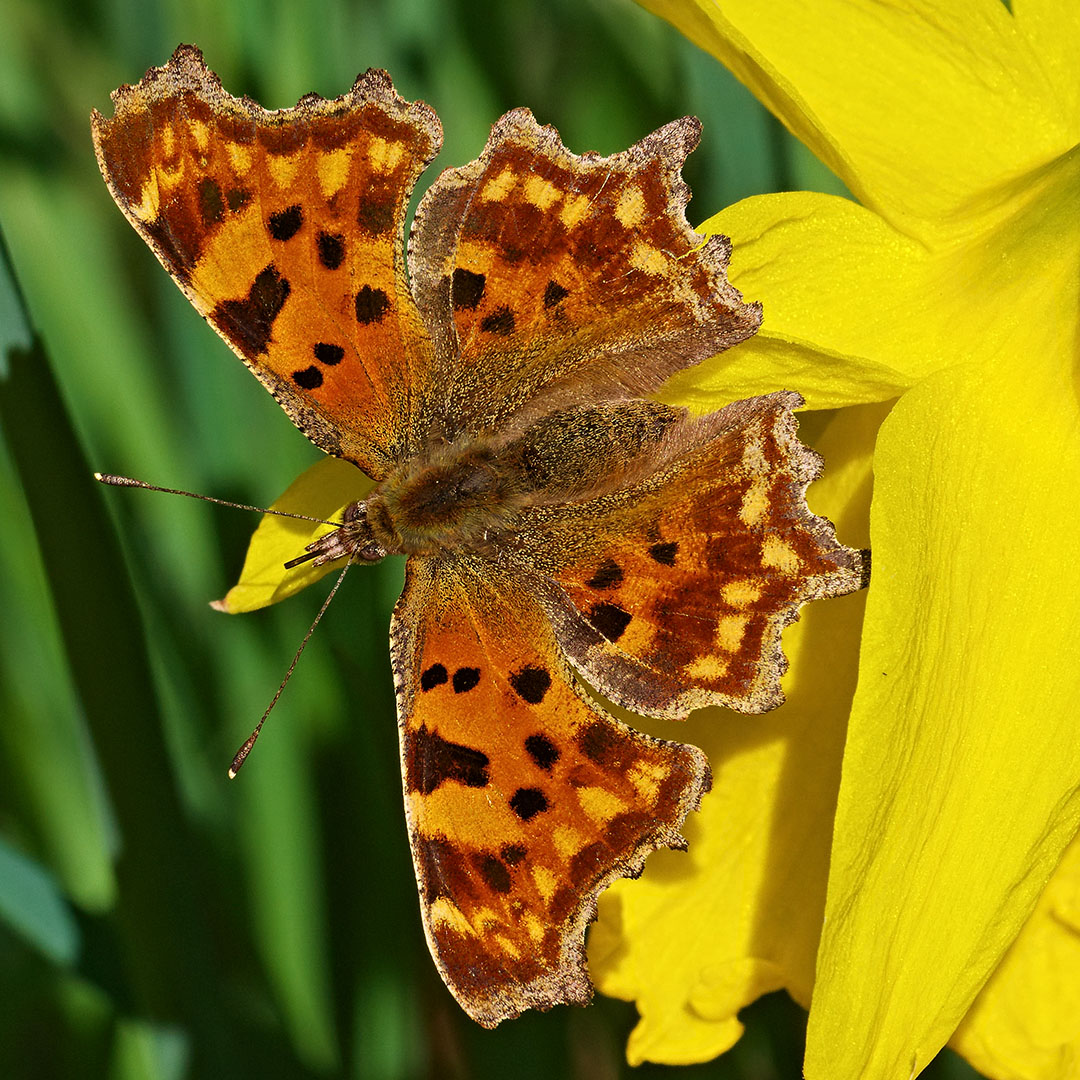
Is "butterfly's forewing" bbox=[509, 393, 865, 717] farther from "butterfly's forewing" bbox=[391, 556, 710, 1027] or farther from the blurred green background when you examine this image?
the blurred green background

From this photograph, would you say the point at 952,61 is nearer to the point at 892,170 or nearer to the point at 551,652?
the point at 892,170

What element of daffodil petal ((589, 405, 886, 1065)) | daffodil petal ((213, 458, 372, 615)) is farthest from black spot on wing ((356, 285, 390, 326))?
daffodil petal ((589, 405, 886, 1065))

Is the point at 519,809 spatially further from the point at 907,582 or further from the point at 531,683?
the point at 907,582

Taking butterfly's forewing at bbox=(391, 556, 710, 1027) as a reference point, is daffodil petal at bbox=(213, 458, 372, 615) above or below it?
above

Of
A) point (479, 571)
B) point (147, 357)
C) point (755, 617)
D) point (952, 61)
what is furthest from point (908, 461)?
point (147, 357)

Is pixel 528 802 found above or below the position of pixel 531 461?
below

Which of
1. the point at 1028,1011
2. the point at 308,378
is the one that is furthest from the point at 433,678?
the point at 1028,1011

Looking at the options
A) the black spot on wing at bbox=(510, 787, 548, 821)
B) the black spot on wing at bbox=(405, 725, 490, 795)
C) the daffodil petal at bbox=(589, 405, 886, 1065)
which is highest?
the black spot on wing at bbox=(405, 725, 490, 795)

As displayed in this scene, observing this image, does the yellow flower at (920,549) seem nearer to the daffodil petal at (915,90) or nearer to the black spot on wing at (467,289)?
the daffodil petal at (915,90)
